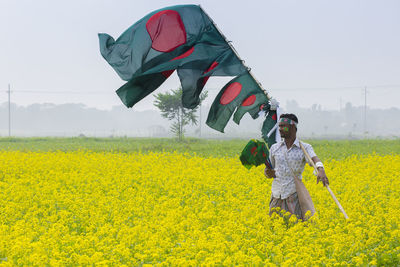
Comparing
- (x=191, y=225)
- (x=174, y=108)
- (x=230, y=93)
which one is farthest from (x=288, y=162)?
(x=174, y=108)

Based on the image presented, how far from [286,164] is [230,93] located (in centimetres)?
135

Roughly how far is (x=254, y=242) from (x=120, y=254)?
5.54 ft

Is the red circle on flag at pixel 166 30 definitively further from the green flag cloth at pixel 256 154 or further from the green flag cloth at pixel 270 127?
the green flag cloth at pixel 256 154

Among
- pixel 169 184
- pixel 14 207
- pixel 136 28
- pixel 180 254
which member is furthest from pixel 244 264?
pixel 169 184

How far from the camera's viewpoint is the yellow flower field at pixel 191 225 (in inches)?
190

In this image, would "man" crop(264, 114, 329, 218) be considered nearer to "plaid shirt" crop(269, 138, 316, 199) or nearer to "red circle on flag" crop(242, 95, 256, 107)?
"plaid shirt" crop(269, 138, 316, 199)

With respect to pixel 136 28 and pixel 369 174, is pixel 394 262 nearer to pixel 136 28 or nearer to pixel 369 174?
pixel 136 28

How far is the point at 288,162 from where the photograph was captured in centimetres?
577

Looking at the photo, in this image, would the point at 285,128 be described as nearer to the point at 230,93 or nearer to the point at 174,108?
the point at 230,93

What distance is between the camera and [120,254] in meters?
4.89

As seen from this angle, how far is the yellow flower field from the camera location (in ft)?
15.8

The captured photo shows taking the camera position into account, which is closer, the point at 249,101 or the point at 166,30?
the point at 166,30

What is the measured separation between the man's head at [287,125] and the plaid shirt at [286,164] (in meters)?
0.18

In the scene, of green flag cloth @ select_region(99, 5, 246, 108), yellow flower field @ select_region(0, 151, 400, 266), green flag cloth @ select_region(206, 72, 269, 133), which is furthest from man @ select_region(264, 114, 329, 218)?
green flag cloth @ select_region(99, 5, 246, 108)
